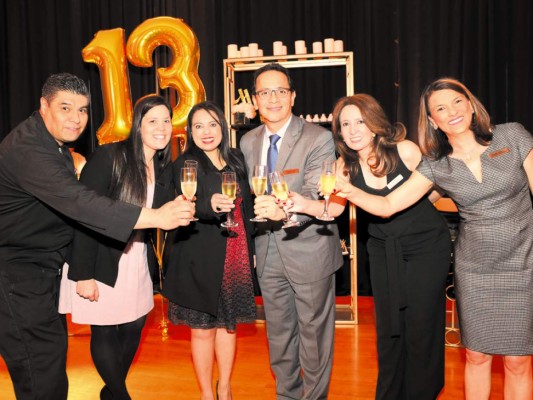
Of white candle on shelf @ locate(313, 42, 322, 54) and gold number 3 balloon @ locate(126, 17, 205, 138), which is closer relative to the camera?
gold number 3 balloon @ locate(126, 17, 205, 138)

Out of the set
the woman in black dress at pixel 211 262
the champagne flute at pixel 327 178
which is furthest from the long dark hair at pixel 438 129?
the woman in black dress at pixel 211 262

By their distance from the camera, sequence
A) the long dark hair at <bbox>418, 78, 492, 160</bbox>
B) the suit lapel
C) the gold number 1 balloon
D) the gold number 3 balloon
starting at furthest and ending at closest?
the gold number 1 balloon, the gold number 3 balloon, the suit lapel, the long dark hair at <bbox>418, 78, 492, 160</bbox>

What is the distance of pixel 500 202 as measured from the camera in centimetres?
245

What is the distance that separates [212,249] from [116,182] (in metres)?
0.62

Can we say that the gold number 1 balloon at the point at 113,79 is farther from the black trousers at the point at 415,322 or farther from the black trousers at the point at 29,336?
the black trousers at the point at 415,322

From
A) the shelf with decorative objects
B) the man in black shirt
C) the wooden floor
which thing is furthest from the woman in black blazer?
the shelf with decorative objects

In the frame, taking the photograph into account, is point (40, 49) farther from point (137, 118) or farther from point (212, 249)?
point (212, 249)

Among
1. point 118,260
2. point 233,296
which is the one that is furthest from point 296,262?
point 118,260

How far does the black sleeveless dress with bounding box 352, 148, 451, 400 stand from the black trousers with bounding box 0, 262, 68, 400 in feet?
5.32

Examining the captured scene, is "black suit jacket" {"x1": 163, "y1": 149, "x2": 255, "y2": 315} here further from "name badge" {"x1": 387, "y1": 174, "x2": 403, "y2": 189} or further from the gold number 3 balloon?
the gold number 3 balloon

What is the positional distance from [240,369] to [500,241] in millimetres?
2125

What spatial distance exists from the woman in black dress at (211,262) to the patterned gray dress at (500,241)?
3.83 feet

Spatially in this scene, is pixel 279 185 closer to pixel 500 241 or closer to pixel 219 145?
pixel 219 145

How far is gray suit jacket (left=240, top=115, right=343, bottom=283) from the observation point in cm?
288
